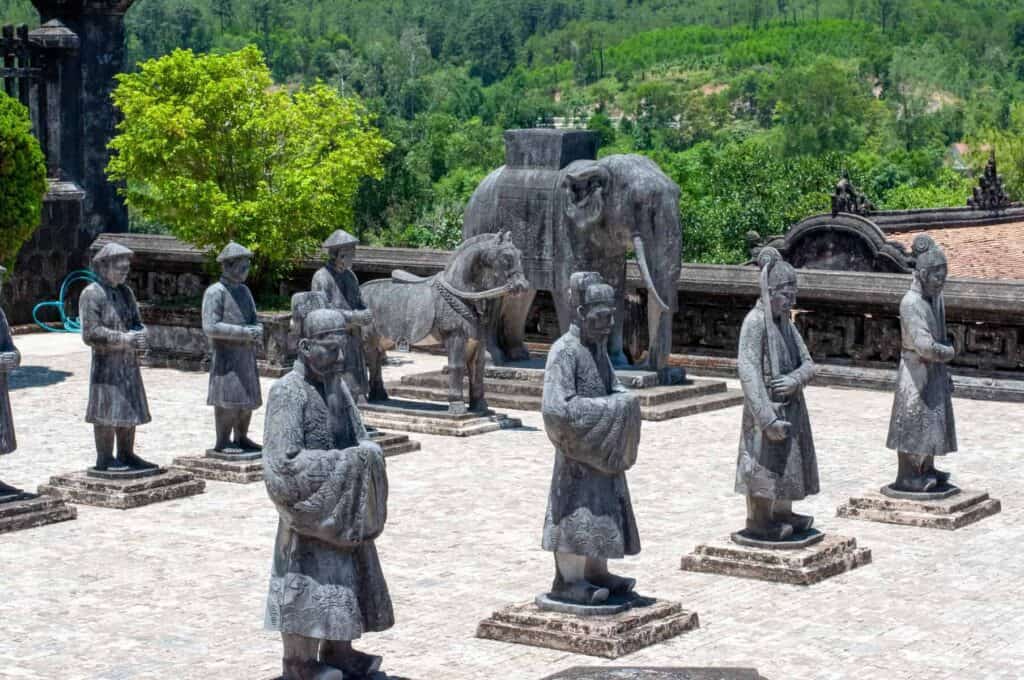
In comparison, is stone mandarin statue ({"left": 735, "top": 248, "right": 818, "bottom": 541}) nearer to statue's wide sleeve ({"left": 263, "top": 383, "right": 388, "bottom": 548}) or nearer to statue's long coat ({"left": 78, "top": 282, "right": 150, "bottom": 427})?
statue's wide sleeve ({"left": 263, "top": 383, "right": 388, "bottom": 548})

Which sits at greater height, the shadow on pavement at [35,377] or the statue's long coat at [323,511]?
the statue's long coat at [323,511]

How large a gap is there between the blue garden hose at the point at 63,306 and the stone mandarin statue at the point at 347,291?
8.72 m

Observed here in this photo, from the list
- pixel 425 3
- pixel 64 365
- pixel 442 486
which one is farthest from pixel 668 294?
pixel 425 3

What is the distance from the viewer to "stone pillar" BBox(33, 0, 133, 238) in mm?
24297

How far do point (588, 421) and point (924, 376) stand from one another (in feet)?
14.6

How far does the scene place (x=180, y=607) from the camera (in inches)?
426

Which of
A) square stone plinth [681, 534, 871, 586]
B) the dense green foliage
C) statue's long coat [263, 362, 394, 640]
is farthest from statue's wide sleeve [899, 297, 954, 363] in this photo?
the dense green foliage

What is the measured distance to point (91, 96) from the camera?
24.6 meters

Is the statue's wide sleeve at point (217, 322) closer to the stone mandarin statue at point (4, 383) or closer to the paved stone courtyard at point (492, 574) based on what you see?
the paved stone courtyard at point (492, 574)

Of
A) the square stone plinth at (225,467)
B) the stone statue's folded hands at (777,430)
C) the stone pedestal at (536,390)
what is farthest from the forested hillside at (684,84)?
the stone statue's folded hands at (777,430)

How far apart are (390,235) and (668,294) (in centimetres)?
1938

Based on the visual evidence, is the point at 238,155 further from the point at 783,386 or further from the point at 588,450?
the point at 588,450

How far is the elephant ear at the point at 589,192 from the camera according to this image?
59.0 ft

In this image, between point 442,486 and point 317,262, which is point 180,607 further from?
point 317,262
